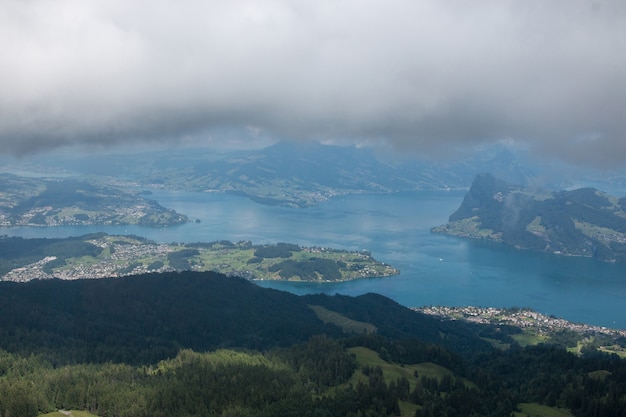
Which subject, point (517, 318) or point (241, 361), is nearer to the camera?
point (241, 361)

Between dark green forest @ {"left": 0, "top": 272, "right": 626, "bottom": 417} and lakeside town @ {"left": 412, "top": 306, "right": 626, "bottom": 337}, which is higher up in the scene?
dark green forest @ {"left": 0, "top": 272, "right": 626, "bottom": 417}

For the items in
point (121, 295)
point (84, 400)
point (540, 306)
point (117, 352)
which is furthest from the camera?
point (540, 306)

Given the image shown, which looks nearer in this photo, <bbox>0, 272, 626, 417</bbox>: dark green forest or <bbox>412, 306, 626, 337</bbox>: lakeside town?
<bbox>0, 272, 626, 417</bbox>: dark green forest

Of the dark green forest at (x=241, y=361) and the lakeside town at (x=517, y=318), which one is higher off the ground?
the dark green forest at (x=241, y=361)

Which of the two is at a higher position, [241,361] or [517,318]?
[241,361]

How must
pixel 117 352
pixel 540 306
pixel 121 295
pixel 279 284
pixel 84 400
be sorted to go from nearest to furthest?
1. pixel 84 400
2. pixel 117 352
3. pixel 121 295
4. pixel 540 306
5. pixel 279 284

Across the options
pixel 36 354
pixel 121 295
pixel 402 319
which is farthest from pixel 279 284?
pixel 36 354

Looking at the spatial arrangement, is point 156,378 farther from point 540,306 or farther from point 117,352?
point 540,306

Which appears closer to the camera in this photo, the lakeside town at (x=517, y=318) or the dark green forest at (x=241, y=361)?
the dark green forest at (x=241, y=361)
